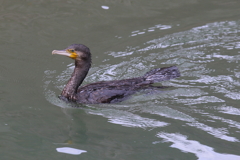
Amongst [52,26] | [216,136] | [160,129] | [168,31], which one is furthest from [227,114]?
[52,26]

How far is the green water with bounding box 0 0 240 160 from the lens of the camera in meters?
5.51

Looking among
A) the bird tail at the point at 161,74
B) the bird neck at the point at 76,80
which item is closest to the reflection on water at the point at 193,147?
the bird neck at the point at 76,80

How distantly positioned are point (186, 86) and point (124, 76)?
1.53 metres

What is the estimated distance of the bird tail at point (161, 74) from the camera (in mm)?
8156

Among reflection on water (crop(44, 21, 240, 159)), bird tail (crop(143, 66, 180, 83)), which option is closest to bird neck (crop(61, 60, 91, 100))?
reflection on water (crop(44, 21, 240, 159))

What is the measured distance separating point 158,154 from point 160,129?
0.82 m

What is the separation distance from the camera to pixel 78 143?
5.57 metres

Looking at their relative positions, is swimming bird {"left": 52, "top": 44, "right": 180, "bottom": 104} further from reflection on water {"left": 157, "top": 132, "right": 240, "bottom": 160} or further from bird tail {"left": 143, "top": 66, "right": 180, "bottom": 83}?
reflection on water {"left": 157, "top": 132, "right": 240, "bottom": 160}

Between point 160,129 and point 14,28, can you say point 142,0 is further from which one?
point 160,129

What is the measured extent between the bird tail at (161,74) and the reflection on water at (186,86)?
149mm

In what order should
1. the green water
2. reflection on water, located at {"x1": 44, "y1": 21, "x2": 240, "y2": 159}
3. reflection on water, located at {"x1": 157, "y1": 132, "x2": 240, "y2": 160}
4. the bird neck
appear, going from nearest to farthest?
reflection on water, located at {"x1": 157, "y1": 132, "x2": 240, "y2": 160}, the green water, reflection on water, located at {"x1": 44, "y1": 21, "x2": 240, "y2": 159}, the bird neck

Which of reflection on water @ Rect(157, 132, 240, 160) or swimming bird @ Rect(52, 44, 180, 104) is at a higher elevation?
swimming bird @ Rect(52, 44, 180, 104)

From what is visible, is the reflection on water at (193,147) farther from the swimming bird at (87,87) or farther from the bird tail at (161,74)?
the bird tail at (161,74)

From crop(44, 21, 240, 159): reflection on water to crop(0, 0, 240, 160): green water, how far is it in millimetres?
19
